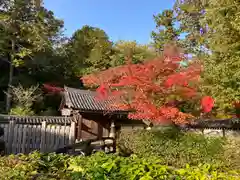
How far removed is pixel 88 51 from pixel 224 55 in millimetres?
17339

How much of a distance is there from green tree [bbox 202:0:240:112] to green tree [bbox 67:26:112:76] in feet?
46.0

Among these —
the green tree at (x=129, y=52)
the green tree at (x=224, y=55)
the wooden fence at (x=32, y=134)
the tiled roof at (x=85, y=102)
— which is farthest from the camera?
the green tree at (x=129, y=52)

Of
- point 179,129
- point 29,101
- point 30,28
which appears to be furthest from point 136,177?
point 30,28

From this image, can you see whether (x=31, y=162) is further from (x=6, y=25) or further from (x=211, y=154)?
(x=6, y=25)

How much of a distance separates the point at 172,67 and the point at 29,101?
37.5 feet

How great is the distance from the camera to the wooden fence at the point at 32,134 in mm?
12453

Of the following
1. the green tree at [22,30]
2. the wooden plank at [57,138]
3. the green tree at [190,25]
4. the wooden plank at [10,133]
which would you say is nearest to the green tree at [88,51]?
the green tree at [22,30]

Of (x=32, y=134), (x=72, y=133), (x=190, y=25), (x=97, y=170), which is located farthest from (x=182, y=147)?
(x=190, y=25)

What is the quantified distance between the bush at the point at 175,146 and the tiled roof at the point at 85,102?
3.70 meters

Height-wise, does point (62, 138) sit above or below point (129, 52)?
below

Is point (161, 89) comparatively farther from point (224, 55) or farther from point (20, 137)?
point (20, 137)

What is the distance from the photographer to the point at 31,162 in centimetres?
480

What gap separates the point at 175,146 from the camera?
1040cm

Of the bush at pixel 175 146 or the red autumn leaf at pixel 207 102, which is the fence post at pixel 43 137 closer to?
the bush at pixel 175 146
